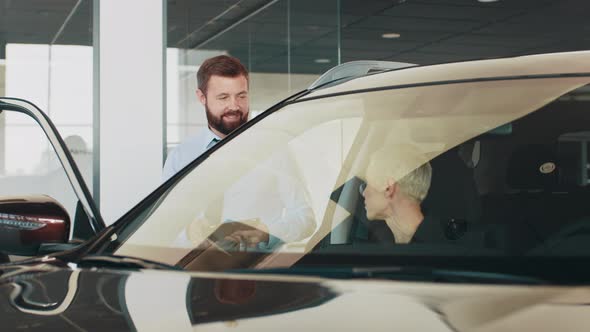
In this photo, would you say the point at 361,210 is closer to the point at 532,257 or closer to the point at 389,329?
the point at 532,257

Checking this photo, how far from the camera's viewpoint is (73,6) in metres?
6.71

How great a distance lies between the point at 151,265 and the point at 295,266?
0.28 m

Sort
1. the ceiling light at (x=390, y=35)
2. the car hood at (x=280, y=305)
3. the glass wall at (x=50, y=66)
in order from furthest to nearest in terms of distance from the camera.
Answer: the ceiling light at (x=390, y=35), the glass wall at (x=50, y=66), the car hood at (x=280, y=305)

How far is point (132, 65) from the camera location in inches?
247

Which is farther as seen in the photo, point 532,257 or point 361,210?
point 361,210

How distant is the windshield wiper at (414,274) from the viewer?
1.45 metres

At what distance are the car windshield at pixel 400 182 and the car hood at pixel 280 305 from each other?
0.21 m

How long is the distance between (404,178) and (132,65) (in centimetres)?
430

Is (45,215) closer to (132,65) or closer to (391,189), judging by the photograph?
(391,189)

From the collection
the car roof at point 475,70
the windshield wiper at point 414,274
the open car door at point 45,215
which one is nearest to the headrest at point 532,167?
the car roof at point 475,70

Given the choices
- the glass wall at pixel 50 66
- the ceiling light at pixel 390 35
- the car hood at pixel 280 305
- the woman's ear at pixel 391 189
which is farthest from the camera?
the ceiling light at pixel 390 35

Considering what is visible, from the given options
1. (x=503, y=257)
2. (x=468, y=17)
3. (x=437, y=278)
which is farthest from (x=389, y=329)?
(x=468, y=17)

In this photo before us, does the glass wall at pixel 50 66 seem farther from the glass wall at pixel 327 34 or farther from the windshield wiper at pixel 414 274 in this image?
the windshield wiper at pixel 414 274

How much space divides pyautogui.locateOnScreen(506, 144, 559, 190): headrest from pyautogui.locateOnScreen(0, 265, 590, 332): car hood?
811mm
